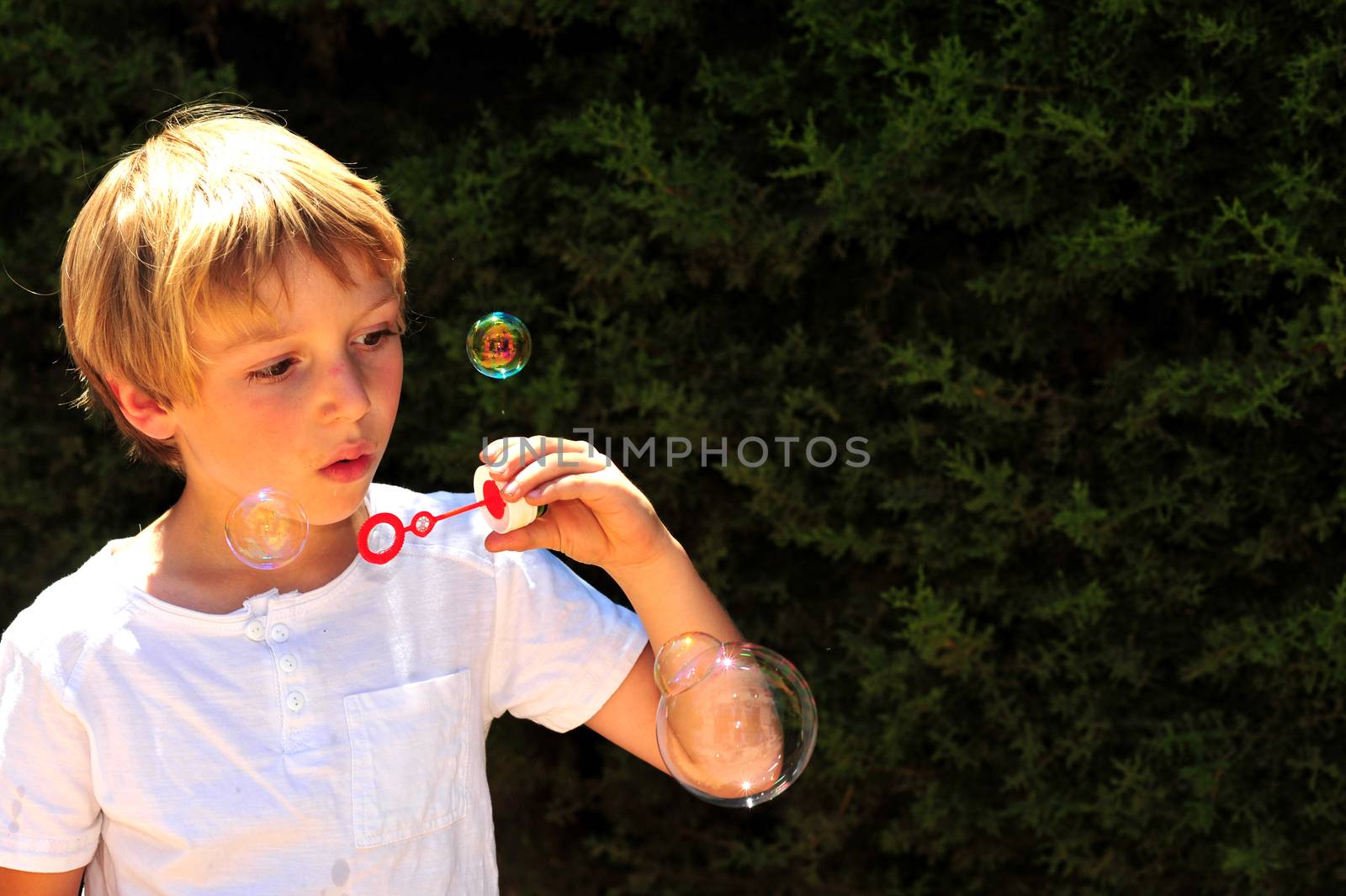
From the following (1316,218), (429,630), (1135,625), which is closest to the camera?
(429,630)

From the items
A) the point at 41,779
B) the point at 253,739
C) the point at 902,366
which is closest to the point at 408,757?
the point at 253,739

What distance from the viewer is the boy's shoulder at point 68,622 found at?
1696mm

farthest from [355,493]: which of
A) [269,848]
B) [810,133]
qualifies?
[810,133]

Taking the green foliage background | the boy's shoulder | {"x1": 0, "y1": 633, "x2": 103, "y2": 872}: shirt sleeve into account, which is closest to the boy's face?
the boy's shoulder

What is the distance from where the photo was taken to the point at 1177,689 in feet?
9.09

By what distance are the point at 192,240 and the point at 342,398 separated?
26cm

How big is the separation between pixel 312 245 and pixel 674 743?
2.69 feet

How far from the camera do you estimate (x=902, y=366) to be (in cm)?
285

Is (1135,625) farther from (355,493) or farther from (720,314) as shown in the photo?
(355,493)

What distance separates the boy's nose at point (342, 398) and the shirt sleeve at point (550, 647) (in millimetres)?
369

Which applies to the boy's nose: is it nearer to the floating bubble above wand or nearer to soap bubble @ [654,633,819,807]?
the floating bubble above wand

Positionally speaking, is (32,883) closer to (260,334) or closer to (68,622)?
(68,622)

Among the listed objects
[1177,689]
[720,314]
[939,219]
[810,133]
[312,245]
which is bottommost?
[1177,689]

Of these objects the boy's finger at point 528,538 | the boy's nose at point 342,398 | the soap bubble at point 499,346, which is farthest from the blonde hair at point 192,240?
the soap bubble at point 499,346
